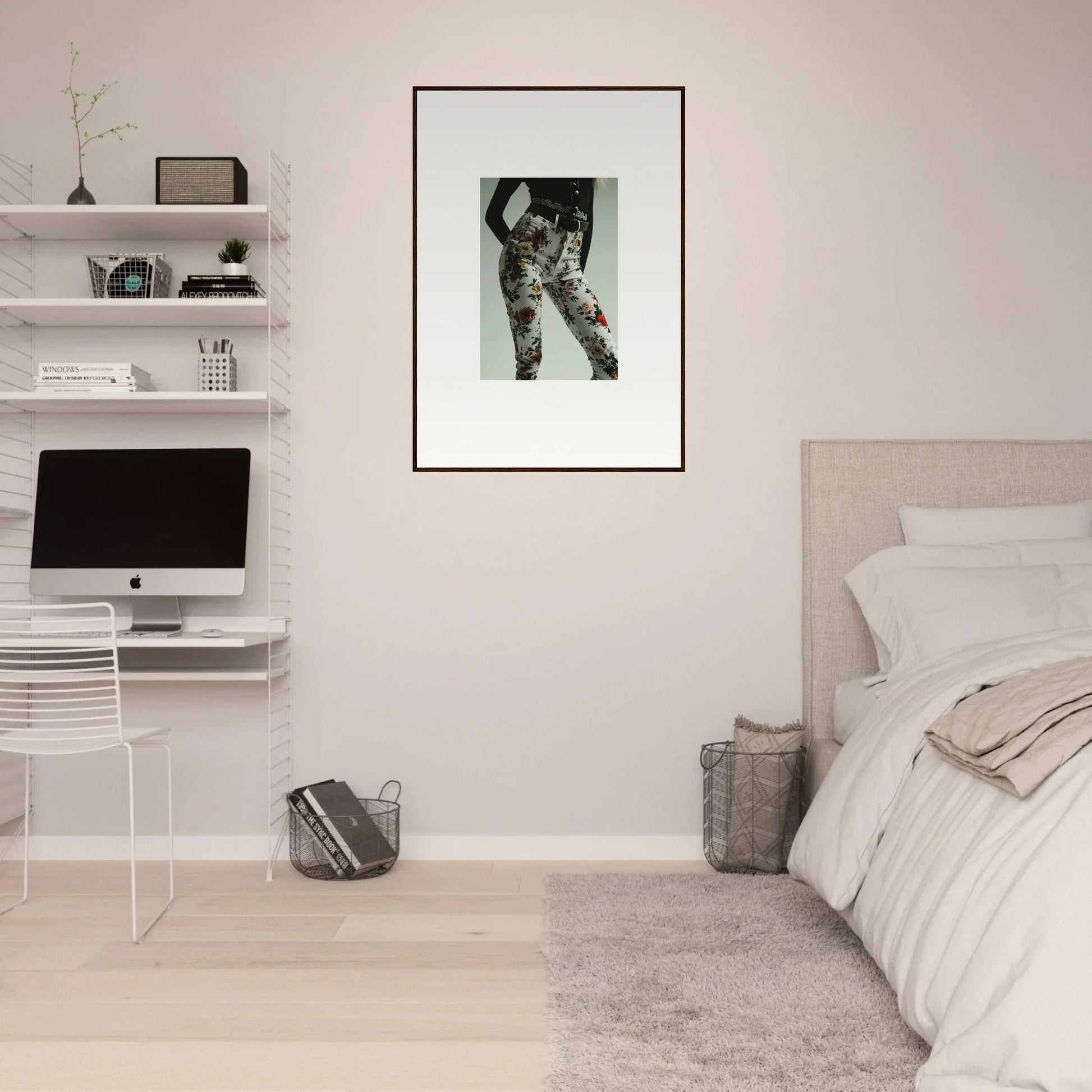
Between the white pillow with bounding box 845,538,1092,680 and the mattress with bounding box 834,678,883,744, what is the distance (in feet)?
0.25

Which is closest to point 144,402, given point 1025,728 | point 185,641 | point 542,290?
point 185,641

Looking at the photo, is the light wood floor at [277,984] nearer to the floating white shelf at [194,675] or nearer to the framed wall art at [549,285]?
the floating white shelf at [194,675]

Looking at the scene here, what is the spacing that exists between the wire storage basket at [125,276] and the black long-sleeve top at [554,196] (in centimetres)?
107

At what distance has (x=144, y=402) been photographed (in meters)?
3.15

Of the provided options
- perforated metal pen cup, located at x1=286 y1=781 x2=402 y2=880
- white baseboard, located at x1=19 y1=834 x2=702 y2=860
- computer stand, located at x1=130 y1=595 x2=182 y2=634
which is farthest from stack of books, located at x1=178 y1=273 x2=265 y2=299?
white baseboard, located at x1=19 y1=834 x2=702 y2=860

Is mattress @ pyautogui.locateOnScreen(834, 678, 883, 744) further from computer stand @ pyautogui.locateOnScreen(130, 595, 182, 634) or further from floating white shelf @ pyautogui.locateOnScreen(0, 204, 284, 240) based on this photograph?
floating white shelf @ pyautogui.locateOnScreen(0, 204, 284, 240)

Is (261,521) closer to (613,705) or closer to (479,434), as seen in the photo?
(479,434)

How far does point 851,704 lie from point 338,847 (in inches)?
61.0

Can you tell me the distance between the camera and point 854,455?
3271mm

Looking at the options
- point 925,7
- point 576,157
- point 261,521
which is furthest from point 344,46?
point 925,7

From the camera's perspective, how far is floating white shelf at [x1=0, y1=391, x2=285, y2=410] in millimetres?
3049

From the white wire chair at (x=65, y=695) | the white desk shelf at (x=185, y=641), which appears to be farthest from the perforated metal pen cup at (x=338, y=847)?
the white desk shelf at (x=185, y=641)

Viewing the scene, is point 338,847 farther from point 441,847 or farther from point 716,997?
point 716,997

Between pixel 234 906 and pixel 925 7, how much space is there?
3.44 meters
